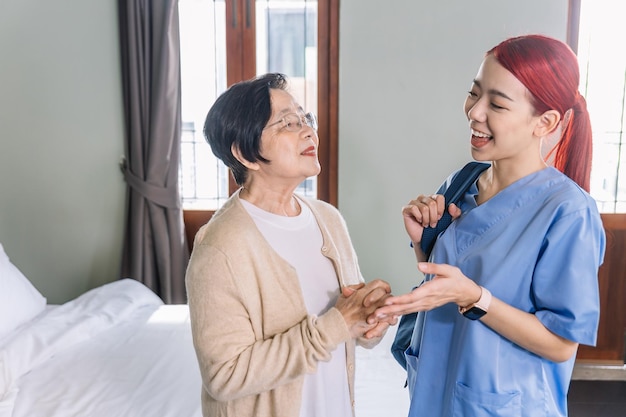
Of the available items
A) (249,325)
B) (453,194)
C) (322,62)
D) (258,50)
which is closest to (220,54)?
(258,50)

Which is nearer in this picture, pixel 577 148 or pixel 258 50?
pixel 577 148

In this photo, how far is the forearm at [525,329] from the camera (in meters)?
1.00

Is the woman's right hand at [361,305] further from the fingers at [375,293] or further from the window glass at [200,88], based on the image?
the window glass at [200,88]

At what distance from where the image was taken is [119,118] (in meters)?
2.94

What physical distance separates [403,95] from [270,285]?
1.98 metres

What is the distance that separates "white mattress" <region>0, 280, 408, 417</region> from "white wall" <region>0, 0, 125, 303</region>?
750 millimetres

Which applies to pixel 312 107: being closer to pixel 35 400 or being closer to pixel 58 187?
pixel 58 187

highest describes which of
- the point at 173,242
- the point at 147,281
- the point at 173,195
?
the point at 173,195

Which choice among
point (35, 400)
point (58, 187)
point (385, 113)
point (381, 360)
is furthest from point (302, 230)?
point (58, 187)

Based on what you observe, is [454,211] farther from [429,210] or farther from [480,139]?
[480,139]

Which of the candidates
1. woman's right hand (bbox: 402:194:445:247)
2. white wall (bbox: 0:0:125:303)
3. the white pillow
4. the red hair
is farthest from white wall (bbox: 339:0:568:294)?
the red hair

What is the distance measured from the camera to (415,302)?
99 centimetres

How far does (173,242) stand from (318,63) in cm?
122

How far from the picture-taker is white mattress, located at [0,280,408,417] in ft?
5.48
